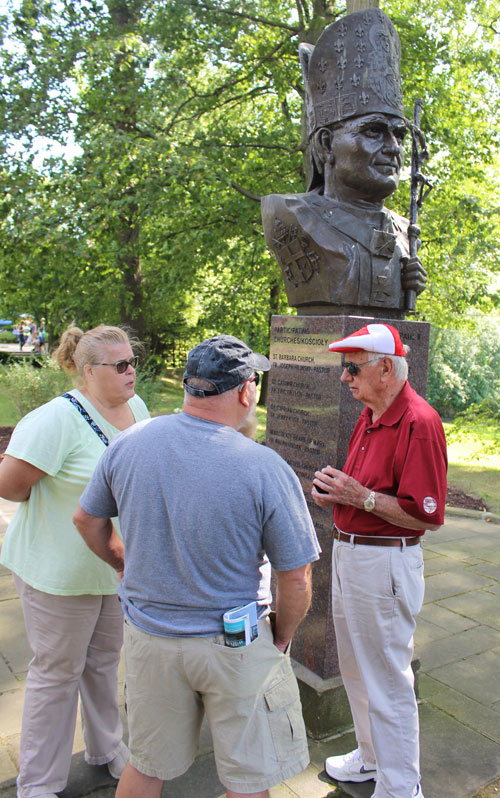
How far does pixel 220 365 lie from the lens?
192 centimetres

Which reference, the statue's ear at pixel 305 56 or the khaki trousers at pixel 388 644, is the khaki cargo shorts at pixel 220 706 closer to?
the khaki trousers at pixel 388 644

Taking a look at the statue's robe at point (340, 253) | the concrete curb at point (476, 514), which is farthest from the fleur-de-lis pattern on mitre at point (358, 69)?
the concrete curb at point (476, 514)

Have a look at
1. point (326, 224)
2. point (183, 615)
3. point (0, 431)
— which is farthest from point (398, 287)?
point (0, 431)

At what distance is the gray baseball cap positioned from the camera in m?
1.92

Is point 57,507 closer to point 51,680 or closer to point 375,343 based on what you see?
point 51,680

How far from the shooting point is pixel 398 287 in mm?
3777

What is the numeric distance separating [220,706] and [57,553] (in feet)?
3.39

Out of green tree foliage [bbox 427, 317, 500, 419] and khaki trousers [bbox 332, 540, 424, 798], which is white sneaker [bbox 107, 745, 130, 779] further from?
green tree foliage [bbox 427, 317, 500, 419]

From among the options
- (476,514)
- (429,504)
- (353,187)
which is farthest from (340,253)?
(476,514)

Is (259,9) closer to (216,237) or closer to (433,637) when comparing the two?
(216,237)

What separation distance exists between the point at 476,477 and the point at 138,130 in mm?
8891

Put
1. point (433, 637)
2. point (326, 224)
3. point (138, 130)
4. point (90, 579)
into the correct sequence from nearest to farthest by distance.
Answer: point (90, 579)
point (326, 224)
point (433, 637)
point (138, 130)

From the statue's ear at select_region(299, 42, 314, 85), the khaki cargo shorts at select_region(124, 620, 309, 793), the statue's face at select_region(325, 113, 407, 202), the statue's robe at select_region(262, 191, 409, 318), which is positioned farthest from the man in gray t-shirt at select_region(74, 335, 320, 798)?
the statue's ear at select_region(299, 42, 314, 85)

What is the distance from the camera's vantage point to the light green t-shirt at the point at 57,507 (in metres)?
2.57
